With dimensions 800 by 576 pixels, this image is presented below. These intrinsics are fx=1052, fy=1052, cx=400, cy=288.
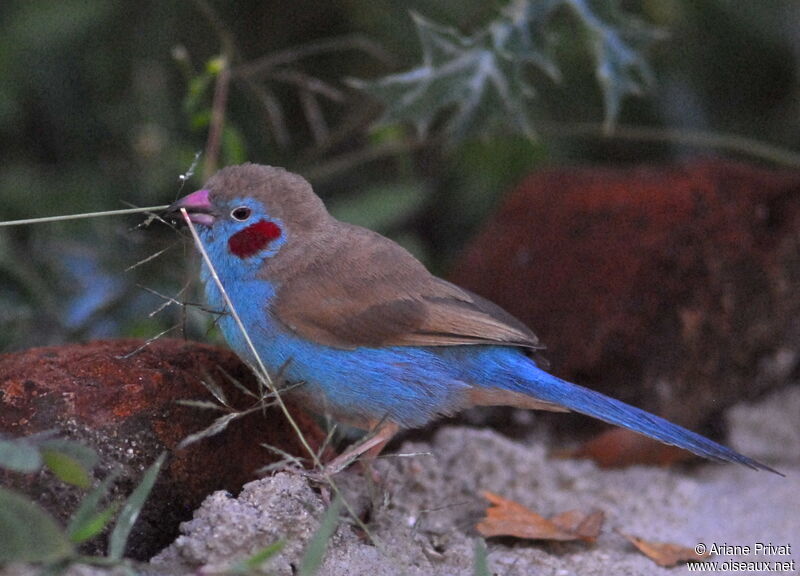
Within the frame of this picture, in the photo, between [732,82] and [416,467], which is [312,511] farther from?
[732,82]

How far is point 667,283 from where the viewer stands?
437 cm

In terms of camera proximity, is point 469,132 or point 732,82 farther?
point 732,82

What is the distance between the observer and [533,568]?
2.95 metres

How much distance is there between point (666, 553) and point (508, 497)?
61 cm

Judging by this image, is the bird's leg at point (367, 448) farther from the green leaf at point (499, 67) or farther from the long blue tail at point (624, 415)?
the green leaf at point (499, 67)

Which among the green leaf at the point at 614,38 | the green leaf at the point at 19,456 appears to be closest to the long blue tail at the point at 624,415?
the green leaf at the point at 19,456

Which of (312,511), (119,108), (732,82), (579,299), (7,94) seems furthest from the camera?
(732,82)

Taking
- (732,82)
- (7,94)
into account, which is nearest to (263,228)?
(7,94)

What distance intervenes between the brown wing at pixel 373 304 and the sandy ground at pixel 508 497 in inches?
18.4

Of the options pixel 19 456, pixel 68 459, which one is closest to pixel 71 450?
pixel 68 459

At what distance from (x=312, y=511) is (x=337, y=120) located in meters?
3.84

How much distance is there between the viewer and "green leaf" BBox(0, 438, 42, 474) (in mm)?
2096

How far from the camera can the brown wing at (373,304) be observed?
3.14 meters

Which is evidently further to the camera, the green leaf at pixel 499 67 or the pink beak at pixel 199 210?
the green leaf at pixel 499 67
